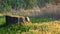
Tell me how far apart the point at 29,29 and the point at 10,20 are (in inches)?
68.9

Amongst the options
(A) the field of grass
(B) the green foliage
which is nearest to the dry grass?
(A) the field of grass

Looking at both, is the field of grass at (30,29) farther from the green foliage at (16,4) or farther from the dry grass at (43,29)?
the green foliage at (16,4)

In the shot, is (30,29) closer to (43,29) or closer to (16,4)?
(43,29)

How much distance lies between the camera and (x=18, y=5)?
2719 cm

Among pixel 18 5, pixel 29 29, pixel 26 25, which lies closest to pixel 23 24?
pixel 26 25

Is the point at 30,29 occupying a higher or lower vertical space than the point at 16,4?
higher

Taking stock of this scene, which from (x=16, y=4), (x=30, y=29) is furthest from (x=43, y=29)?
(x=16, y=4)

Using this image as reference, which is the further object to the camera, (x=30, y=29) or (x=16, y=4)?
(x=16, y=4)

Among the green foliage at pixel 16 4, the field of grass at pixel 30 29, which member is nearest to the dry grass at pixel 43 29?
the field of grass at pixel 30 29

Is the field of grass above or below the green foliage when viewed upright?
above

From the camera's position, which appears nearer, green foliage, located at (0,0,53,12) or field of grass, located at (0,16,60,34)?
field of grass, located at (0,16,60,34)

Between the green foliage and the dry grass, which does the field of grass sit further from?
the green foliage

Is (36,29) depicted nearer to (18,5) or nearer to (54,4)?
(18,5)

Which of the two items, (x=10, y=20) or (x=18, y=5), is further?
(x=18, y=5)
